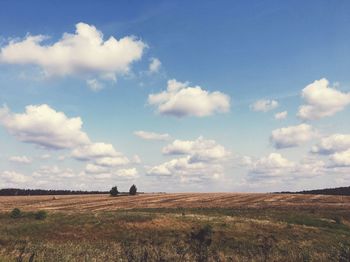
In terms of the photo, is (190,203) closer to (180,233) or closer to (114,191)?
(180,233)

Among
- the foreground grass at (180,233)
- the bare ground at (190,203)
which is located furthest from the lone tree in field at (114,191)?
the foreground grass at (180,233)

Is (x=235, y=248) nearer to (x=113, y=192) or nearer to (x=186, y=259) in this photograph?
(x=186, y=259)

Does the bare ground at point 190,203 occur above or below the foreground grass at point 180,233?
above

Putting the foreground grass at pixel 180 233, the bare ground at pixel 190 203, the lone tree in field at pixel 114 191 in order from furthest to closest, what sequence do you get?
the lone tree in field at pixel 114 191, the bare ground at pixel 190 203, the foreground grass at pixel 180 233

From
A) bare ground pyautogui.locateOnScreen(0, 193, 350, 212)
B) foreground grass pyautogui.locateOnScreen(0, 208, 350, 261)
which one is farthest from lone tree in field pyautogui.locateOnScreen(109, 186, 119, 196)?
foreground grass pyautogui.locateOnScreen(0, 208, 350, 261)

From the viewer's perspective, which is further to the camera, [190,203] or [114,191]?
[114,191]

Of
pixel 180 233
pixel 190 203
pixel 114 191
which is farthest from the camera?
pixel 114 191

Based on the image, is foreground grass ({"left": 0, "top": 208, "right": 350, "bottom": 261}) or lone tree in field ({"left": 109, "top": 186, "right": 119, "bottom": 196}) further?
lone tree in field ({"left": 109, "top": 186, "right": 119, "bottom": 196})

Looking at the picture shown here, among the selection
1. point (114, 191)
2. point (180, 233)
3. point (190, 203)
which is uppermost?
point (114, 191)

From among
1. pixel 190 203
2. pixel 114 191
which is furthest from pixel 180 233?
pixel 114 191

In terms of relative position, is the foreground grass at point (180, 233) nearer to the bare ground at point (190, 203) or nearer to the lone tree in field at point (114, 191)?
the bare ground at point (190, 203)

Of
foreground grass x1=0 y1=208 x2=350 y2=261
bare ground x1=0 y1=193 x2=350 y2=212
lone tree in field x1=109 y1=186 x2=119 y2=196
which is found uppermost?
lone tree in field x1=109 y1=186 x2=119 y2=196

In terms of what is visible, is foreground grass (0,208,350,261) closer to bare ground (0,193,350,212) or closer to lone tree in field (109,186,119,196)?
bare ground (0,193,350,212)

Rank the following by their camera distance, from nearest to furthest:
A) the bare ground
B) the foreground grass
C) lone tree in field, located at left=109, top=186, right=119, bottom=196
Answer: the foreground grass, the bare ground, lone tree in field, located at left=109, top=186, right=119, bottom=196
